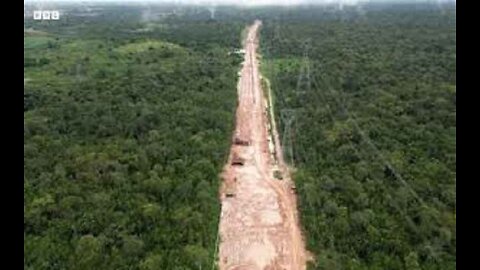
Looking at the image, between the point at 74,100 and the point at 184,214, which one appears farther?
the point at 74,100

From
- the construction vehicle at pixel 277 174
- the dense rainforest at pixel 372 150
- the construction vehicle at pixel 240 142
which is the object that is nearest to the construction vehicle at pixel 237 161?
the construction vehicle at pixel 240 142

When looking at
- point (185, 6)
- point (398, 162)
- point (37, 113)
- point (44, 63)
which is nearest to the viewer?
point (398, 162)

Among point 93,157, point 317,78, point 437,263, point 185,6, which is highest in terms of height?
point 185,6

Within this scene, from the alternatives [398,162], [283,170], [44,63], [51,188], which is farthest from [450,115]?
[44,63]

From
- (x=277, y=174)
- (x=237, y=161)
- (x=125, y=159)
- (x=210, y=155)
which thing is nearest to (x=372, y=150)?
(x=277, y=174)

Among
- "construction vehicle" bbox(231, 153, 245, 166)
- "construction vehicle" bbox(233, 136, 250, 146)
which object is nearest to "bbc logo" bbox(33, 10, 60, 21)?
"construction vehicle" bbox(233, 136, 250, 146)

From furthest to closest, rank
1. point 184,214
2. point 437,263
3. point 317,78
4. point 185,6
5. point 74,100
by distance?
point 185,6 < point 317,78 < point 74,100 < point 184,214 < point 437,263

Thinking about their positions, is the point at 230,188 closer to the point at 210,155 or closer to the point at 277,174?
the point at 277,174

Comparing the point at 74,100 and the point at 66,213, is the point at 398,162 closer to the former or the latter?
the point at 66,213
